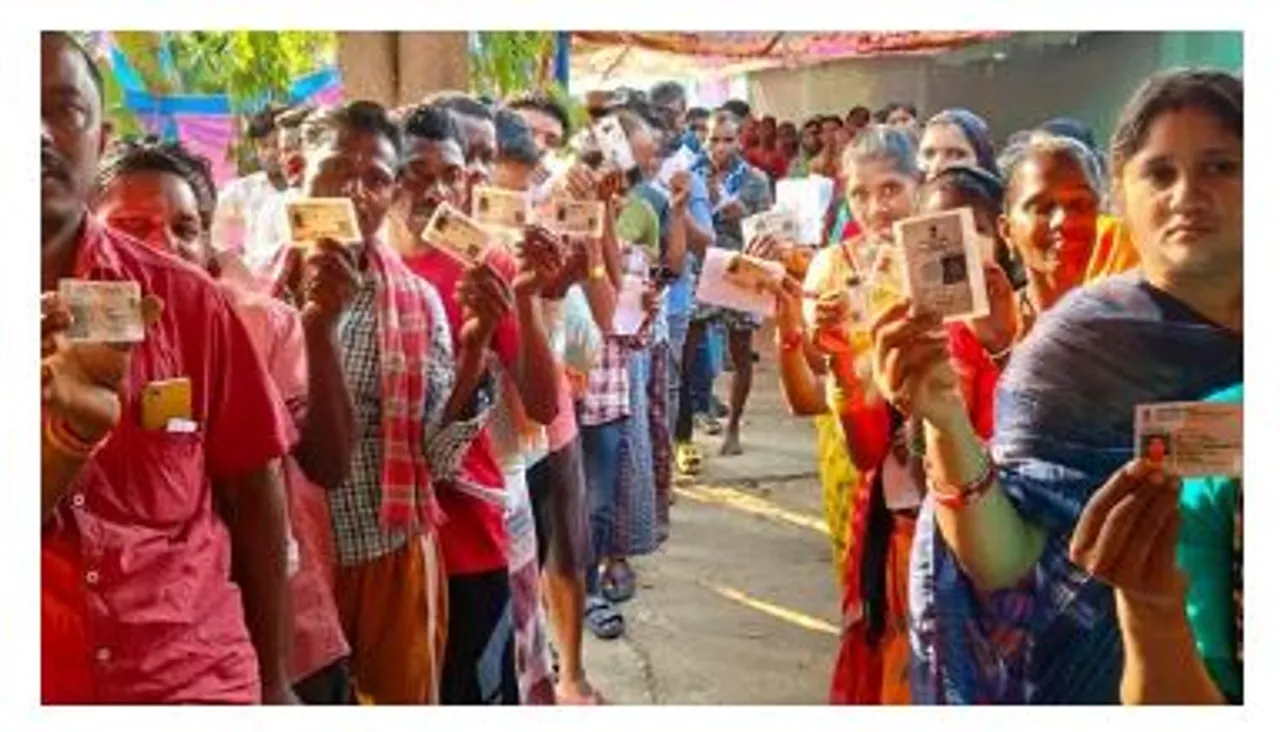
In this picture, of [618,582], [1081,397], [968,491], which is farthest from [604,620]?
[1081,397]

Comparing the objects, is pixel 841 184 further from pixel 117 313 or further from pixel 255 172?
pixel 117 313

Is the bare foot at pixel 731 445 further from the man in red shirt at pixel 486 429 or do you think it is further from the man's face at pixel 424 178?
the man's face at pixel 424 178

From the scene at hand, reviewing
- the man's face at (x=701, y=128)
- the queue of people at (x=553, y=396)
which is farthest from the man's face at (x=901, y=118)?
the man's face at (x=701, y=128)

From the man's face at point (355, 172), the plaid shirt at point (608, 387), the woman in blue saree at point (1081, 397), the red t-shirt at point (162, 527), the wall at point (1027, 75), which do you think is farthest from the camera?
the plaid shirt at point (608, 387)

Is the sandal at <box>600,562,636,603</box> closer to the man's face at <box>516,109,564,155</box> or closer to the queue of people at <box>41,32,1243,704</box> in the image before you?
the queue of people at <box>41,32,1243,704</box>

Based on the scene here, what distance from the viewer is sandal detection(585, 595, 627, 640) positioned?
9.07 feet

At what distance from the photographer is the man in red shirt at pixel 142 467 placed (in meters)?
2.10

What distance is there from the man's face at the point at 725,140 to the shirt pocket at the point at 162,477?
3.50ft

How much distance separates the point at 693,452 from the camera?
2932mm

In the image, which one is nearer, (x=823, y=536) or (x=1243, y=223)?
(x=1243, y=223)

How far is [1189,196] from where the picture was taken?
2.21 meters

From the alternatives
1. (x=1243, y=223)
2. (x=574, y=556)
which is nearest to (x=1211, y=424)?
(x=1243, y=223)

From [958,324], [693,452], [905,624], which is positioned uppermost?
[958,324]

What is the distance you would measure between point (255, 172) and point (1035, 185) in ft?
3.98
